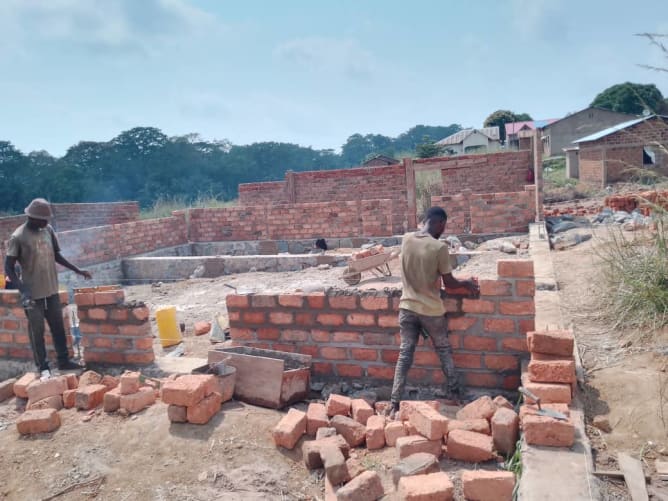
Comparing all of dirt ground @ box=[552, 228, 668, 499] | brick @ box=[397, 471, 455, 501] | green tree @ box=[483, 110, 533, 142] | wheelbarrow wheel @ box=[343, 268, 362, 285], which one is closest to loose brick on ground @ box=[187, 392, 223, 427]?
brick @ box=[397, 471, 455, 501]

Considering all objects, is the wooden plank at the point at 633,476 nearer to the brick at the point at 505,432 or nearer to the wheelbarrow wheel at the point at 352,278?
the brick at the point at 505,432

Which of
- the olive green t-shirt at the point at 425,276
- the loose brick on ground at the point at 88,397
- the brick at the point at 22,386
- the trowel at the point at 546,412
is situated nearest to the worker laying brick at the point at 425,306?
the olive green t-shirt at the point at 425,276

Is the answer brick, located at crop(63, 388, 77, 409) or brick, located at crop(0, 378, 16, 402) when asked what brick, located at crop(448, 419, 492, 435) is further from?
brick, located at crop(0, 378, 16, 402)

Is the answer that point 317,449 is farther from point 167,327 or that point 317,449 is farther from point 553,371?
point 167,327

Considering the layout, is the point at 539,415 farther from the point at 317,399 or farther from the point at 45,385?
the point at 45,385

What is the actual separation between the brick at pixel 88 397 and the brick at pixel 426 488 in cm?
204

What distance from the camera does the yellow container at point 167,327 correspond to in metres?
4.96

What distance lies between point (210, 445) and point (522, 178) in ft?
45.6

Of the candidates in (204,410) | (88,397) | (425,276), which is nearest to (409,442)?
(425,276)

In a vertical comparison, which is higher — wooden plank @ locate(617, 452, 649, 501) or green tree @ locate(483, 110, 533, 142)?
green tree @ locate(483, 110, 533, 142)

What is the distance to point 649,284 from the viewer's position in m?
3.37

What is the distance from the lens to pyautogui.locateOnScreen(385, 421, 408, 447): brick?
8.06ft

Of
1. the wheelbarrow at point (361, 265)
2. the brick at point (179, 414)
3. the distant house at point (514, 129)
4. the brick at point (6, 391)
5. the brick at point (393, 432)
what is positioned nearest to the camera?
the brick at point (393, 432)

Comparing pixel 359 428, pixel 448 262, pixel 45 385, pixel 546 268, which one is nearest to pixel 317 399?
pixel 359 428
